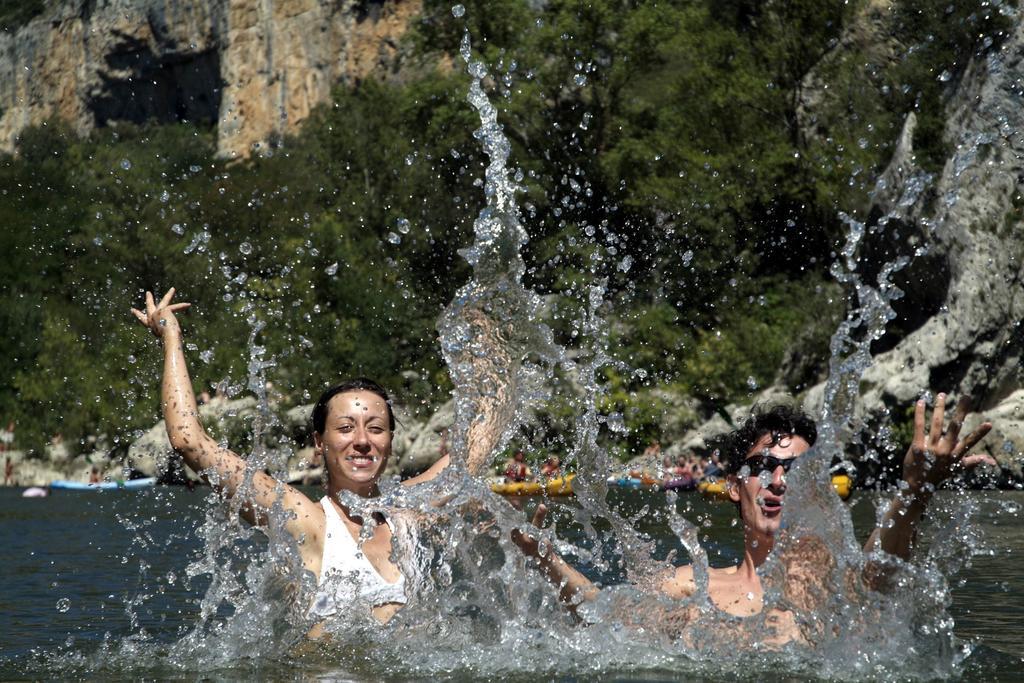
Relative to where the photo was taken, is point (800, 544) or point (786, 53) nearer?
point (800, 544)

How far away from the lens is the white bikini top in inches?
201

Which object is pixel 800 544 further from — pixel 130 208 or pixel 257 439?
pixel 130 208

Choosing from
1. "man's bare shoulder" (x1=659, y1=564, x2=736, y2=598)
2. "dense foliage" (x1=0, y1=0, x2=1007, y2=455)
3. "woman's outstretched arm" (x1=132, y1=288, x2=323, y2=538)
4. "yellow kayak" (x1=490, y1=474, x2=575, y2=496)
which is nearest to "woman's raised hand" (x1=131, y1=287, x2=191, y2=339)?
"woman's outstretched arm" (x1=132, y1=288, x2=323, y2=538)

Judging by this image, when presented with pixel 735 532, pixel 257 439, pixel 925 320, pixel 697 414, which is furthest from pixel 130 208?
pixel 257 439

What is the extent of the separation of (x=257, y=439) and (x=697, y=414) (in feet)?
73.6

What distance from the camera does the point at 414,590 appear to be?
5.20m

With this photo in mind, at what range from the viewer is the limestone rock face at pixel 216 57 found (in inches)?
2388

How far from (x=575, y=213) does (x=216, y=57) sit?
3816cm

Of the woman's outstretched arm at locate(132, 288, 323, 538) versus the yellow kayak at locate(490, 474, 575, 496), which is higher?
the yellow kayak at locate(490, 474, 575, 496)

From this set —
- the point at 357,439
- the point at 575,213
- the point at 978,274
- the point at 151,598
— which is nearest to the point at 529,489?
the point at 978,274

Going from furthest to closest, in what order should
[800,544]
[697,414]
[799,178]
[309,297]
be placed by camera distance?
[309,297] < [799,178] < [697,414] < [800,544]

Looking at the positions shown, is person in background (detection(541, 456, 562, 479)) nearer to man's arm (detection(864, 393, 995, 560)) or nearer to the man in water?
the man in water

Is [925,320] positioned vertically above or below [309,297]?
below

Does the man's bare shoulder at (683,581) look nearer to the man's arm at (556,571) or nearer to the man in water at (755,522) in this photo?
the man in water at (755,522)
